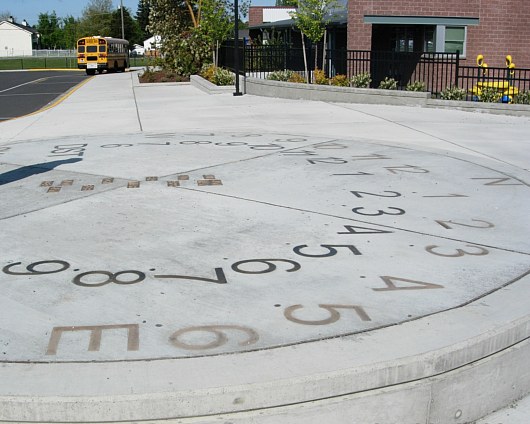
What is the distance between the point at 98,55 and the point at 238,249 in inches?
1864

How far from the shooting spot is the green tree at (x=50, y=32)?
145 meters

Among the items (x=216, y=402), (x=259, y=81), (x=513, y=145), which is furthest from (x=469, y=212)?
(x=259, y=81)

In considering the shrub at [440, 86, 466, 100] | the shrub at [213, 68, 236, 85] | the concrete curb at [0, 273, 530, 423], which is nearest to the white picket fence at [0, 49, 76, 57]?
the shrub at [213, 68, 236, 85]

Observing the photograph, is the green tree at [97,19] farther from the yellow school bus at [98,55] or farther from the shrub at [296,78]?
the shrub at [296,78]

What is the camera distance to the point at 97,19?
9800 centimetres

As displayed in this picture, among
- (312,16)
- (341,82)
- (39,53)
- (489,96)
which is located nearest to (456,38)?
(312,16)

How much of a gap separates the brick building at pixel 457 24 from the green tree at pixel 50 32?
422 feet

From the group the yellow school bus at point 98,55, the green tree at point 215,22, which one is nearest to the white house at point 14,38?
the yellow school bus at point 98,55

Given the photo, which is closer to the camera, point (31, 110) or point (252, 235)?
point (252, 235)

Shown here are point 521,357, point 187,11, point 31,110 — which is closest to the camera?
point 521,357

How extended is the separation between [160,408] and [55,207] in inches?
174

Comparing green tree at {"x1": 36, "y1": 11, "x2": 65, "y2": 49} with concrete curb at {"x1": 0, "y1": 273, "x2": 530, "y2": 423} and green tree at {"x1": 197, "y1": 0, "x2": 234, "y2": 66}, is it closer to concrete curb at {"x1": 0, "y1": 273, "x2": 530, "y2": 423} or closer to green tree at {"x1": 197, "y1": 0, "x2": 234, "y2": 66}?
green tree at {"x1": 197, "y1": 0, "x2": 234, "y2": 66}

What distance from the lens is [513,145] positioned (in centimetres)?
1153

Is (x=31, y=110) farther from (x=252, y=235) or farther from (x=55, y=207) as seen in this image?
(x=252, y=235)
